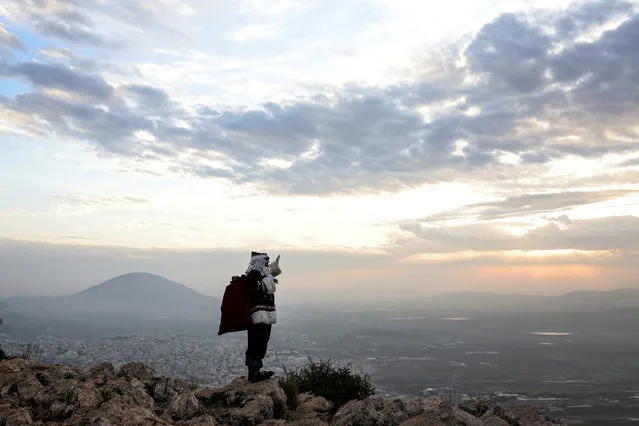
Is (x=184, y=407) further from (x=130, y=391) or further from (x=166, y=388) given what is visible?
(x=166, y=388)

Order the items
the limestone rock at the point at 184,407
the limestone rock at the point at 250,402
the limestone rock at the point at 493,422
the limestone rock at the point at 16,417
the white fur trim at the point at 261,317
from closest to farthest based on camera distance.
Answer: the limestone rock at the point at 16,417 < the limestone rock at the point at 493,422 < the limestone rock at the point at 184,407 < the limestone rock at the point at 250,402 < the white fur trim at the point at 261,317

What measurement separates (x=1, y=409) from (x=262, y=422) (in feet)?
15.1

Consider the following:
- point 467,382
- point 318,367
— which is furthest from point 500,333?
point 318,367

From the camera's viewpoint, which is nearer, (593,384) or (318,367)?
(318,367)

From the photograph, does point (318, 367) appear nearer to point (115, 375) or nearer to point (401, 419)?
point (401, 419)

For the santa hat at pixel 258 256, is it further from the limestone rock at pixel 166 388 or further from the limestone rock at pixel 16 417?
the limestone rock at pixel 16 417

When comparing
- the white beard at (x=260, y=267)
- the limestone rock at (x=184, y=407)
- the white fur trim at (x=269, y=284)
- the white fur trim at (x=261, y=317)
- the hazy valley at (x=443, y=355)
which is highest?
the white beard at (x=260, y=267)

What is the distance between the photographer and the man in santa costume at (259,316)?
37.9 ft

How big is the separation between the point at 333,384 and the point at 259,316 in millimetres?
2802

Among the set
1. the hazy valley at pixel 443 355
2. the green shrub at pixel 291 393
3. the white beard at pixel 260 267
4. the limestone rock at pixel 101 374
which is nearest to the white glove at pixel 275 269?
the white beard at pixel 260 267

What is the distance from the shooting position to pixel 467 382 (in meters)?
58.1

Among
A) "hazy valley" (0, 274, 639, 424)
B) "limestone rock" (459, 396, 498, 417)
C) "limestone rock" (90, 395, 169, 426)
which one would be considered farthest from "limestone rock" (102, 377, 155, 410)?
"hazy valley" (0, 274, 639, 424)

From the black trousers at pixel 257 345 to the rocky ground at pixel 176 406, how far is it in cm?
56

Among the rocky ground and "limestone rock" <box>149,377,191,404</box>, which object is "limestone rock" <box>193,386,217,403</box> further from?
"limestone rock" <box>149,377,191,404</box>
